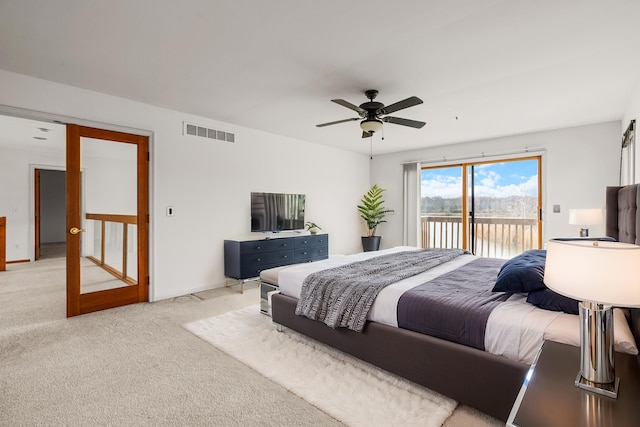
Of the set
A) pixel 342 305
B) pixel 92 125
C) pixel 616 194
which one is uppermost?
pixel 92 125

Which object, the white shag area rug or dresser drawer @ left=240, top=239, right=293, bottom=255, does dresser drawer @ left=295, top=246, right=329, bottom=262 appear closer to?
dresser drawer @ left=240, top=239, right=293, bottom=255

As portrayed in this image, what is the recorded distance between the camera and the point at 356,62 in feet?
9.15

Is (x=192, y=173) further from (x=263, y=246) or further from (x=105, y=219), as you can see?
(x=263, y=246)

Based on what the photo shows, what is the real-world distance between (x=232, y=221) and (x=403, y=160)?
3.95 m

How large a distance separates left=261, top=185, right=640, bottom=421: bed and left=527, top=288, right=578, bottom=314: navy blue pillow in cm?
4

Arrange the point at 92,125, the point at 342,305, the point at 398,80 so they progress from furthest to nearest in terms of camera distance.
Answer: the point at 92,125 < the point at 398,80 < the point at 342,305

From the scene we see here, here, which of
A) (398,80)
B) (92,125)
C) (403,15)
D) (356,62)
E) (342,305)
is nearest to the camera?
(403,15)

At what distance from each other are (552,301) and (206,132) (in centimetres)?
438

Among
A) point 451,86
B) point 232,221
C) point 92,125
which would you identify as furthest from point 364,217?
point 92,125

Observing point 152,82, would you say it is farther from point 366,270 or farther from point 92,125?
point 366,270

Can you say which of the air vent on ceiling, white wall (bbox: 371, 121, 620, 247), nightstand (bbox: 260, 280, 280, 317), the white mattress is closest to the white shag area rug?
nightstand (bbox: 260, 280, 280, 317)

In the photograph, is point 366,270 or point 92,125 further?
point 92,125

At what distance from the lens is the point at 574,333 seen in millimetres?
1634

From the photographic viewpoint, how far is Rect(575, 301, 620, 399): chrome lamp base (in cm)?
119
